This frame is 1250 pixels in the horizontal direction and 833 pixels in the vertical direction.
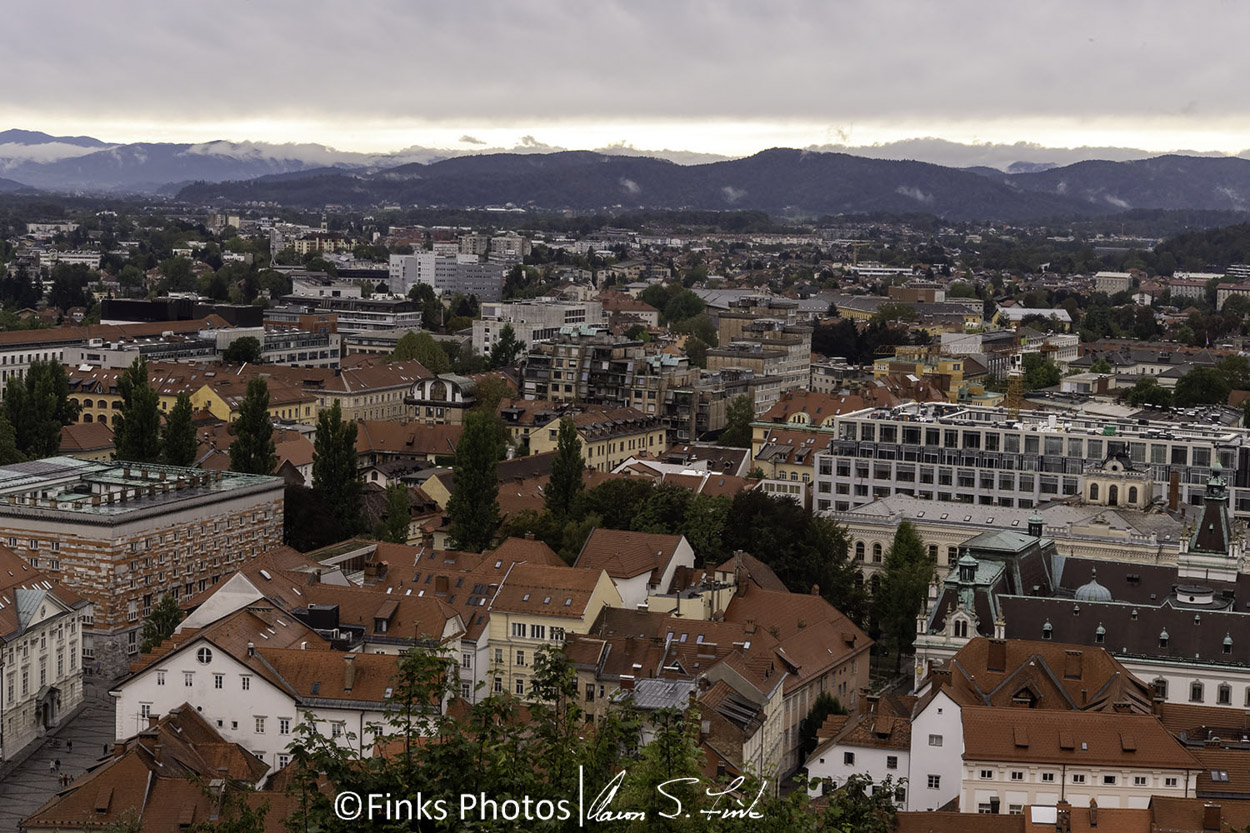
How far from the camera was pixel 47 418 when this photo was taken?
315ft

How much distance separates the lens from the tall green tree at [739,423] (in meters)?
114

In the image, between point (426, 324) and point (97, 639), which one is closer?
point (97, 639)

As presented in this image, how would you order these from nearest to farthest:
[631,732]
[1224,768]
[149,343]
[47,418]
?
1. [631,732]
2. [1224,768]
3. [47,418]
4. [149,343]

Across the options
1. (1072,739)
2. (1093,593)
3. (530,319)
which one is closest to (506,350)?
(530,319)

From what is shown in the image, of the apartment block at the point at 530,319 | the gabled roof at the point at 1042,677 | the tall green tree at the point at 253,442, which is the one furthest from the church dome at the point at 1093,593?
the apartment block at the point at 530,319

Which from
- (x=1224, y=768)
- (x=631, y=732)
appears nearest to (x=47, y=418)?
(x=1224, y=768)

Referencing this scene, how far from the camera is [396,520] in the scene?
265ft

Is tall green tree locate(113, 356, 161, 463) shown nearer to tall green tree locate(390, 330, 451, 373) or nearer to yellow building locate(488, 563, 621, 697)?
yellow building locate(488, 563, 621, 697)

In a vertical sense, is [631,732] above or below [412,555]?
above

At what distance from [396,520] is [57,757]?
27.3m

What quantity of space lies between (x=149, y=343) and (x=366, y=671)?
90522mm

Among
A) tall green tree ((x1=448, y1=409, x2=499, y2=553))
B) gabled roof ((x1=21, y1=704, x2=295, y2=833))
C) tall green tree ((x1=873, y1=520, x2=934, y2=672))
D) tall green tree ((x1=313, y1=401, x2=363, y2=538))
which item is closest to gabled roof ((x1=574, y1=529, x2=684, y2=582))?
tall green tree ((x1=873, y1=520, x2=934, y2=672))

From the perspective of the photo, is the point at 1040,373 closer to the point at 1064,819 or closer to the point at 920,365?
the point at 920,365

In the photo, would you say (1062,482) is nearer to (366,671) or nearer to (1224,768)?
(1224,768)
